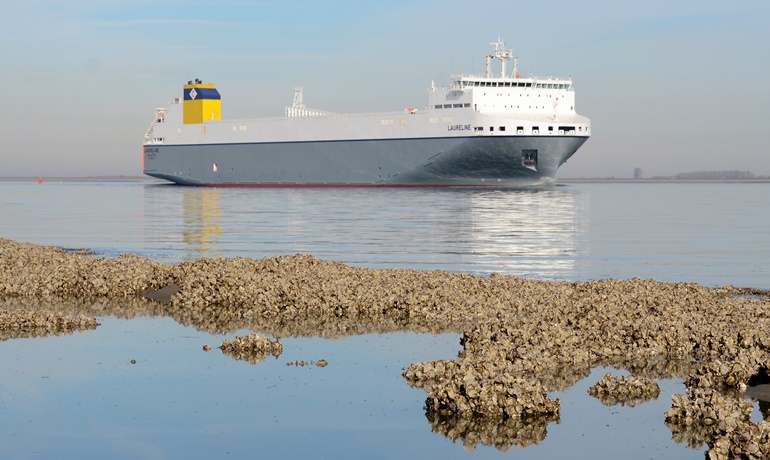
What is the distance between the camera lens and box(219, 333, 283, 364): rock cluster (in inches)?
480

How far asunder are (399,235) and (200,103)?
8243cm

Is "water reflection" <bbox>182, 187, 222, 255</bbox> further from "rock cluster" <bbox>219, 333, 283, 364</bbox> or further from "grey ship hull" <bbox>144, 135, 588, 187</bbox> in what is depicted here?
"grey ship hull" <bbox>144, 135, 588, 187</bbox>

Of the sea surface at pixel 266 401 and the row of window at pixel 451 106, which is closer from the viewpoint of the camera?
the sea surface at pixel 266 401

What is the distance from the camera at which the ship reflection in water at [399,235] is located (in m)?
25.1

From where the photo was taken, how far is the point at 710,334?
12719 millimetres

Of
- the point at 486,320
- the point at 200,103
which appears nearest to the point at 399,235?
the point at 486,320

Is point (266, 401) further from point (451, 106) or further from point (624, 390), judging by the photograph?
point (451, 106)

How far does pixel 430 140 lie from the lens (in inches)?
3349

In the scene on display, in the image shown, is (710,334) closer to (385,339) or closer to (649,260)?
(385,339)

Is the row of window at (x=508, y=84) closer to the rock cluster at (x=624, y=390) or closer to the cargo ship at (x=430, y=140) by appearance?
the cargo ship at (x=430, y=140)

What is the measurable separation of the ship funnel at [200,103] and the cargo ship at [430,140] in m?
4.84

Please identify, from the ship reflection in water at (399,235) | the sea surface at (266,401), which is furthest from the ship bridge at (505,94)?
the sea surface at (266,401)

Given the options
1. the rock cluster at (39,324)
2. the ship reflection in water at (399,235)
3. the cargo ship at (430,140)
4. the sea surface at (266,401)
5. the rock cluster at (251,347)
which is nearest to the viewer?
the sea surface at (266,401)

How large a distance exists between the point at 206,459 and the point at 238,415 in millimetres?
1379
